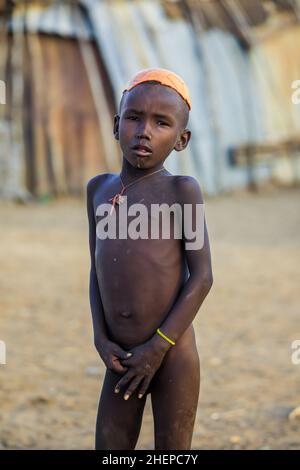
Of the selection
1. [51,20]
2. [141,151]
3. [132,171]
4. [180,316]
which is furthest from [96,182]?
[51,20]

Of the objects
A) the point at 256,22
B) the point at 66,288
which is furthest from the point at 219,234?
the point at 256,22

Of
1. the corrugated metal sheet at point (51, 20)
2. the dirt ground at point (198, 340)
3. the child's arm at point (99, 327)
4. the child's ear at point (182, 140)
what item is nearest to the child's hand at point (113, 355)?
the child's arm at point (99, 327)

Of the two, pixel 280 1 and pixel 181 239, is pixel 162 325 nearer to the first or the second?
pixel 181 239

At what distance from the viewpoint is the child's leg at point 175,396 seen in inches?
80.0

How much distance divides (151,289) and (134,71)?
33.3ft

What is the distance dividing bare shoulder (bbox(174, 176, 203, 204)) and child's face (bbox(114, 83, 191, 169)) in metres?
0.09

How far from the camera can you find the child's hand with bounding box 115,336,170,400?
1964mm

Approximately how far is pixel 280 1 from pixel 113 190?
12.4 metres

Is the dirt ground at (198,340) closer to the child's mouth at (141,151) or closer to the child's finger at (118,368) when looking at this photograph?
the child's finger at (118,368)

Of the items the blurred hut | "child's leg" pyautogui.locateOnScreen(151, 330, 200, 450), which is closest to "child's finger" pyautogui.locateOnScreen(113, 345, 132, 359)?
"child's leg" pyautogui.locateOnScreen(151, 330, 200, 450)

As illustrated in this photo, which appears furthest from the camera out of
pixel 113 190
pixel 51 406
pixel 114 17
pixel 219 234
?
pixel 114 17

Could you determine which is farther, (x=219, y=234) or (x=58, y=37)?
(x=58, y=37)

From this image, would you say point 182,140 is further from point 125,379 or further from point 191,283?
point 125,379

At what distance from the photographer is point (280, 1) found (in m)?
13.5
